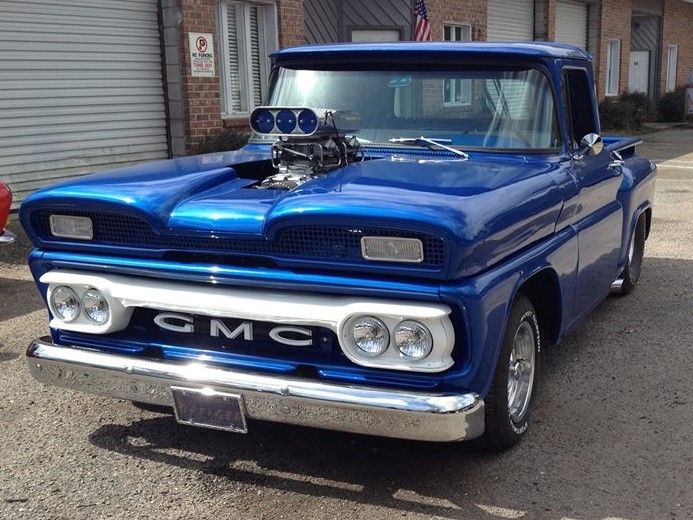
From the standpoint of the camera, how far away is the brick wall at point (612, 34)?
23.8 metres

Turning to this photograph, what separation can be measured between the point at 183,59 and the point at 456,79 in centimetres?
732

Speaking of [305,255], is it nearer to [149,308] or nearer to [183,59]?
[149,308]

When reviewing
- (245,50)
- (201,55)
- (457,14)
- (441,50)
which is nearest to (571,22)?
(457,14)

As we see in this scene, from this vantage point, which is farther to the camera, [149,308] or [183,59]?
[183,59]

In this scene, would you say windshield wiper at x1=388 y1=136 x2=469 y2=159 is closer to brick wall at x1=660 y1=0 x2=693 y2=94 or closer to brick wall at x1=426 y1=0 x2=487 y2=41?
brick wall at x1=426 y1=0 x2=487 y2=41

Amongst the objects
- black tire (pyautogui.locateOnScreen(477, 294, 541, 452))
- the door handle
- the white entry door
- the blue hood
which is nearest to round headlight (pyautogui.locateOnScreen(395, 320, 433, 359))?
the blue hood

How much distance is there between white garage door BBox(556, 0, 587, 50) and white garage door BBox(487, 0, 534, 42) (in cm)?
136

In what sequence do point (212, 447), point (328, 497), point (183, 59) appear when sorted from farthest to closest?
point (183, 59)
point (212, 447)
point (328, 497)

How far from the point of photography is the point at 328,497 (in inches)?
136

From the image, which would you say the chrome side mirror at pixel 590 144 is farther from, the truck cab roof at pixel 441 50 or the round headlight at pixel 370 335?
the round headlight at pixel 370 335

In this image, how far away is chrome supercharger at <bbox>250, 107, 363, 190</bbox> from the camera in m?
3.96

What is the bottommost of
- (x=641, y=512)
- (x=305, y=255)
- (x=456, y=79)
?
(x=641, y=512)

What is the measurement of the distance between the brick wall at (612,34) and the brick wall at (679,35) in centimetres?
323

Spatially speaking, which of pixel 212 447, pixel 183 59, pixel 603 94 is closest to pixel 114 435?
pixel 212 447
